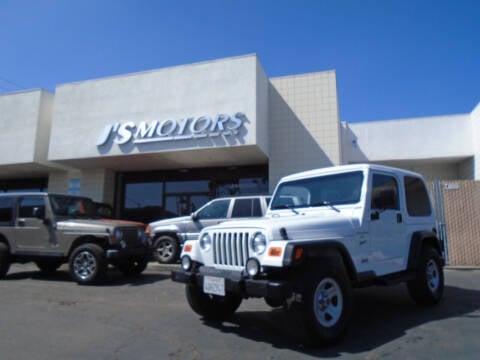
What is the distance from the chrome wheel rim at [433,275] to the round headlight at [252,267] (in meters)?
3.32

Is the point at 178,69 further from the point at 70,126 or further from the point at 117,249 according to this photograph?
the point at 117,249

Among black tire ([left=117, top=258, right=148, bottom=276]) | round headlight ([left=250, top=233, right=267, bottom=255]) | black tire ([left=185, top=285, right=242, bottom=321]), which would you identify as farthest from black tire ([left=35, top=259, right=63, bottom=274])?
round headlight ([left=250, top=233, right=267, bottom=255])

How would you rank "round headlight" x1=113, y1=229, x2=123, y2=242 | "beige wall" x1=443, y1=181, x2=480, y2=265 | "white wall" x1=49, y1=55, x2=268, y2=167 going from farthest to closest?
"white wall" x1=49, y1=55, x2=268, y2=167
"beige wall" x1=443, y1=181, x2=480, y2=265
"round headlight" x1=113, y1=229, x2=123, y2=242

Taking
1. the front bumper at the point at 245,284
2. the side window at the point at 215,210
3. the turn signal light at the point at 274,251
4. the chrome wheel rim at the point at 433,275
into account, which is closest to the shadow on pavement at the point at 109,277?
the side window at the point at 215,210

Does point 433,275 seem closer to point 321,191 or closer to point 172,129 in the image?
point 321,191

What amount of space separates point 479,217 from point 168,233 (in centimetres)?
879

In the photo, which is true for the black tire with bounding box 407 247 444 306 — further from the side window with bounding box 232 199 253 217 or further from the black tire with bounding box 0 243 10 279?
the black tire with bounding box 0 243 10 279

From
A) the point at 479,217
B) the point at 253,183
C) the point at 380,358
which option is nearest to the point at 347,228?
the point at 380,358

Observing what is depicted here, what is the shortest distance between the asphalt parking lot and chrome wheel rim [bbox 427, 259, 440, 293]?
0.30 meters

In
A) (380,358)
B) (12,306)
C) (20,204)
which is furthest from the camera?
(20,204)

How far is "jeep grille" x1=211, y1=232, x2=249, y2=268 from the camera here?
151 inches

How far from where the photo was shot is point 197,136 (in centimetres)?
1160

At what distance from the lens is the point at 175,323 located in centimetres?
451

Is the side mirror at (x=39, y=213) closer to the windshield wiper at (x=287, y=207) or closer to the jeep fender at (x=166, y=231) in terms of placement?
the jeep fender at (x=166, y=231)
